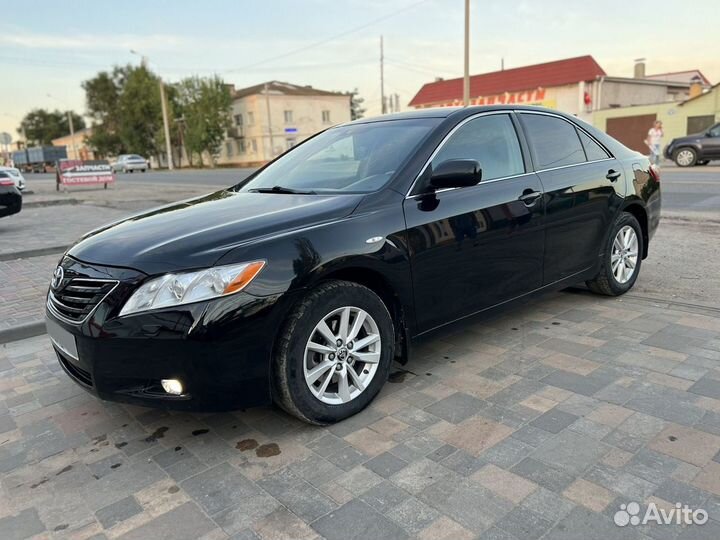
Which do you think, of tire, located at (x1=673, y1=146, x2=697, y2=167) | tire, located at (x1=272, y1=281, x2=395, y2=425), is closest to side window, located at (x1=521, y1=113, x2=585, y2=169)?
tire, located at (x1=272, y1=281, x2=395, y2=425)

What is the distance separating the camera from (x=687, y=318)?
4.33 m

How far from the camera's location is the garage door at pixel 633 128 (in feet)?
101

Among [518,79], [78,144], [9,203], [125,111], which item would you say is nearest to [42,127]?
[78,144]

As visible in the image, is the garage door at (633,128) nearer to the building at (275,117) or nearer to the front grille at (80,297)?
the building at (275,117)

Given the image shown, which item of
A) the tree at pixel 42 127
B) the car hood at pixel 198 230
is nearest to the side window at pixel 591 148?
the car hood at pixel 198 230

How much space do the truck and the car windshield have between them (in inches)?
2338

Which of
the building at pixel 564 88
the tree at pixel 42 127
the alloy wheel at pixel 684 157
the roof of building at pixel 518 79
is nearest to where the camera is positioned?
the alloy wheel at pixel 684 157

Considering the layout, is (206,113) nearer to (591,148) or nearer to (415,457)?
(591,148)

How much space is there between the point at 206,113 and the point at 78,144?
2036 inches

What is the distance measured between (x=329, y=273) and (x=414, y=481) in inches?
41.9

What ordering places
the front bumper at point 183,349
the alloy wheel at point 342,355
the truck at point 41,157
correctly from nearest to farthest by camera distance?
the front bumper at point 183,349, the alloy wheel at point 342,355, the truck at point 41,157

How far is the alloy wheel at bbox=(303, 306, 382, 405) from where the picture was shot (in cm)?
284

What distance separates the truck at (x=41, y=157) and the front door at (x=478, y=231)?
198 ft

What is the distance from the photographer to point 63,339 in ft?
9.39
